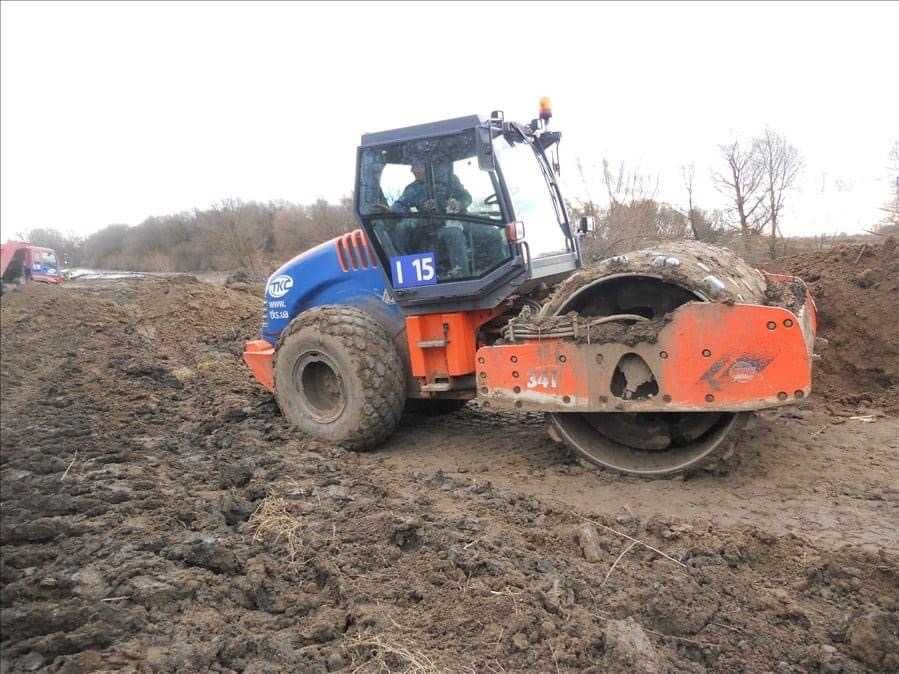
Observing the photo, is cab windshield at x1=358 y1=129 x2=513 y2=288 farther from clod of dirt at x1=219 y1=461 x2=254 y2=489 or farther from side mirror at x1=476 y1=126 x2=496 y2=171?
clod of dirt at x1=219 y1=461 x2=254 y2=489

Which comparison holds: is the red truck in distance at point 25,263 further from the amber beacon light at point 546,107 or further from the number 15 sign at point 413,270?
the amber beacon light at point 546,107

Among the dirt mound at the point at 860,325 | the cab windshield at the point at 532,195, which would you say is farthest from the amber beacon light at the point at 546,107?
the dirt mound at the point at 860,325

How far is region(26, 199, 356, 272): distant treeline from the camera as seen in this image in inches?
214

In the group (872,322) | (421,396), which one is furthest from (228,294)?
(872,322)

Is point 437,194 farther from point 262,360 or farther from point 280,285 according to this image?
point 262,360

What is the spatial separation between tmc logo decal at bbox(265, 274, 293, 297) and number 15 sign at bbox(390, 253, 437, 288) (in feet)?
4.26

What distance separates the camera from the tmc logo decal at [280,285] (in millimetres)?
5793

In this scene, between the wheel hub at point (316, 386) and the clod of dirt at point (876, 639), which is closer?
the clod of dirt at point (876, 639)

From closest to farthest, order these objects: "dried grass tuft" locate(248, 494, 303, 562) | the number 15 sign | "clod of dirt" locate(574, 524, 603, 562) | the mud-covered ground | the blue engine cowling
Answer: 1. the mud-covered ground
2. "clod of dirt" locate(574, 524, 603, 562)
3. "dried grass tuft" locate(248, 494, 303, 562)
4. the number 15 sign
5. the blue engine cowling

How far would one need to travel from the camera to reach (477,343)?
191 inches

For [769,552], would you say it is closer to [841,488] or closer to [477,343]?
[841,488]

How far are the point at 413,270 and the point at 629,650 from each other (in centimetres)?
294

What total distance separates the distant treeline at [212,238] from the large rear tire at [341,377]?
3.60 feet

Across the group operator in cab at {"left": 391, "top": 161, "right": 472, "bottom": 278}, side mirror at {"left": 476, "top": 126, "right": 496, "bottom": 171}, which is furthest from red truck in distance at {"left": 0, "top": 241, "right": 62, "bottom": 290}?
side mirror at {"left": 476, "top": 126, "right": 496, "bottom": 171}
